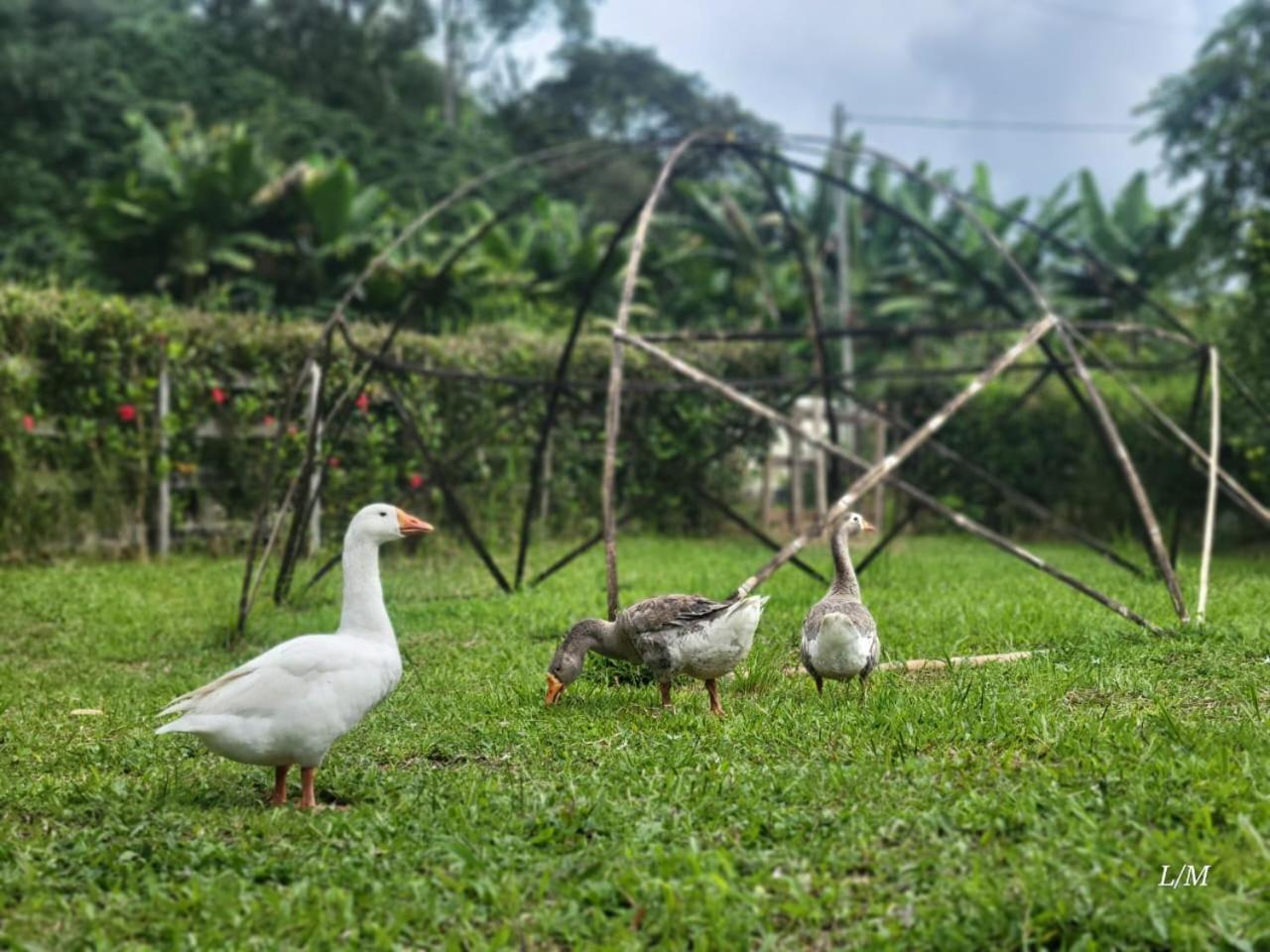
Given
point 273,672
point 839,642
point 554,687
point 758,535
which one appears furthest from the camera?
point 758,535

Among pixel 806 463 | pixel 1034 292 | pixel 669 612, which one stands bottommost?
pixel 669 612

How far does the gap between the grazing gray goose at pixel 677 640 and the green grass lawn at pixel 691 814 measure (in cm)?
20

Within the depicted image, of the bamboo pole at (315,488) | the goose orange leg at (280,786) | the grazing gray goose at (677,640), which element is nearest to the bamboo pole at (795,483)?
the bamboo pole at (315,488)

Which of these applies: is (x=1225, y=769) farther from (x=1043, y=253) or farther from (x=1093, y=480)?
(x=1043, y=253)

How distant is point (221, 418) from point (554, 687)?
7782 mm

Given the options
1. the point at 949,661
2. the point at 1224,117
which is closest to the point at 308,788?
the point at 949,661

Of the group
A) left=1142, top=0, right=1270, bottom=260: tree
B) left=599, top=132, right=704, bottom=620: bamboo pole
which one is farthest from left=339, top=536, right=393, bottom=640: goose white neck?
left=1142, top=0, right=1270, bottom=260: tree

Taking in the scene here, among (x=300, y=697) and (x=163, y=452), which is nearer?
(x=300, y=697)

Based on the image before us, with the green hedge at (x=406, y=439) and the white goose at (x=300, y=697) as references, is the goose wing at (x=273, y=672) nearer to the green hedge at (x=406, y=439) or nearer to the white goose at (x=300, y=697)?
the white goose at (x=300, y=697)

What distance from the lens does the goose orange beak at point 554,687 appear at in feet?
18.7

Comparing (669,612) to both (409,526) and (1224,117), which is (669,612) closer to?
(409,526)

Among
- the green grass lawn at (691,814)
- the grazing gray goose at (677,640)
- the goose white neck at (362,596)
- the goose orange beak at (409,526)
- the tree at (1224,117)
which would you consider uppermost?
the tree at (1224,117)

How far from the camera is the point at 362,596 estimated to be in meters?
4.54

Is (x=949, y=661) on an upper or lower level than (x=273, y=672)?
lower
